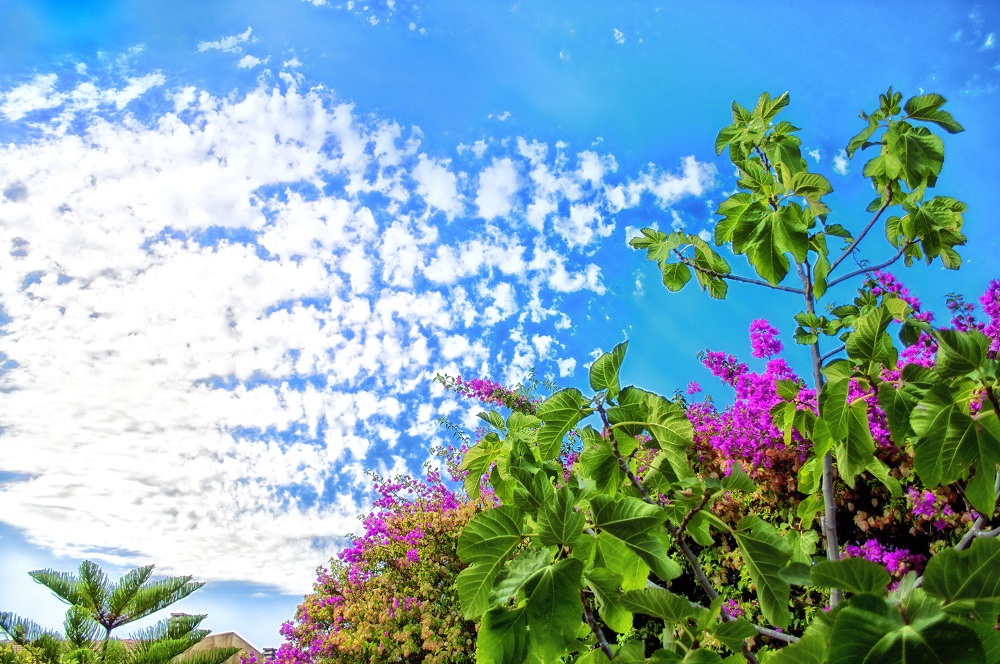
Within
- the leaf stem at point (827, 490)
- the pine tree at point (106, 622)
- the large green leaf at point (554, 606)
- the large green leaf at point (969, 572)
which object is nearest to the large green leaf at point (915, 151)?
the leaf stem at point (827, 490)

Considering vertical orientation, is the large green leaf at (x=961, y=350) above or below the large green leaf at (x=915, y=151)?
below

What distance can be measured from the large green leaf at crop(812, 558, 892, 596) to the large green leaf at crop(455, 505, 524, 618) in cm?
51

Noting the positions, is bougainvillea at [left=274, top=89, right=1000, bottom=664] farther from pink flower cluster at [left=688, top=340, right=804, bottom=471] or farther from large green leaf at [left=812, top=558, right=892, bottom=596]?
pink flower cluster at [left=688, top=340, right=804, bottom=471]

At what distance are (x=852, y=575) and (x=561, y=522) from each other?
434mm

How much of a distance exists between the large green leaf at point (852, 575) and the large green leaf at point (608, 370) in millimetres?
604

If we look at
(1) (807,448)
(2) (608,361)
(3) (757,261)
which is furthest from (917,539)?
(2) (608,361)

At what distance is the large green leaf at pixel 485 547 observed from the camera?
1.10 metres

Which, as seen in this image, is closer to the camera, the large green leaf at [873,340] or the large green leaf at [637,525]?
the large green leaf at [637,525]

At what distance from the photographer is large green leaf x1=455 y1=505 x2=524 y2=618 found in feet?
3.62

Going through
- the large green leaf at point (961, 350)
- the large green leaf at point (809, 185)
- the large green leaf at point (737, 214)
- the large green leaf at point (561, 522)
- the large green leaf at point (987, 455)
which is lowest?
the large green leaf at point (561, 522)

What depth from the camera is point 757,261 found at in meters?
1.68

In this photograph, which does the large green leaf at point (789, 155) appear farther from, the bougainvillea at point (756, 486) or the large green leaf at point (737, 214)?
the large green leaf at point (737, 214)

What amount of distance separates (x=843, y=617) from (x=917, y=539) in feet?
11.6

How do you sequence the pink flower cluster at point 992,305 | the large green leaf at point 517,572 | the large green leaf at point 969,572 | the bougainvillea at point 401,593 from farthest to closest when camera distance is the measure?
the bougainvillea at point 401,593 < the pink flower cluster at point 992,305 < the large green leaf at point 517,572 < the large green leaf at point 969,572
